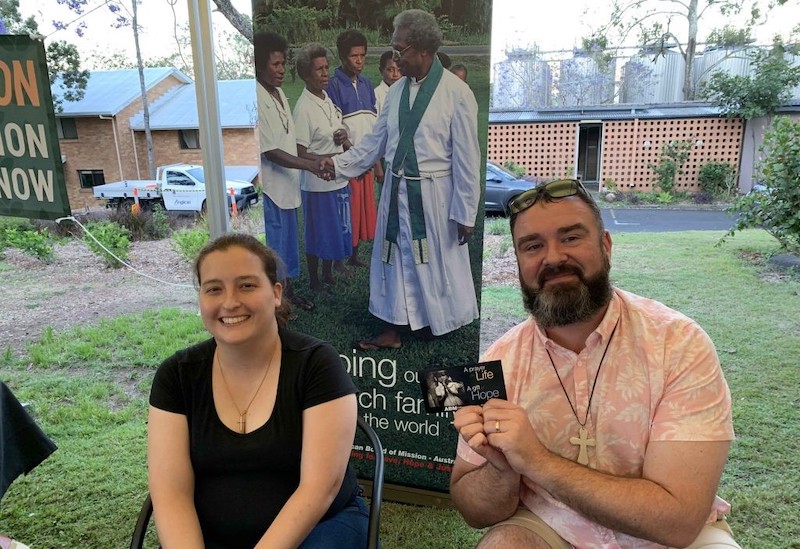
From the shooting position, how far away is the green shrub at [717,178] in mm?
2666

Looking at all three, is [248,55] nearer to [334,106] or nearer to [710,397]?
[334,106]

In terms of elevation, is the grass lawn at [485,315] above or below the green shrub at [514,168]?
below

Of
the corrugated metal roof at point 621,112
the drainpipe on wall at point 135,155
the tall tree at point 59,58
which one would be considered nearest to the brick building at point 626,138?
the corrugated metal roof at point 621,112

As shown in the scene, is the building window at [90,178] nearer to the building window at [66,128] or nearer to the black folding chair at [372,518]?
the building window at [66,128]

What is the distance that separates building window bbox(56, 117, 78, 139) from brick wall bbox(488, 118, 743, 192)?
209cm

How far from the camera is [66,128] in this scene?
2.57 m

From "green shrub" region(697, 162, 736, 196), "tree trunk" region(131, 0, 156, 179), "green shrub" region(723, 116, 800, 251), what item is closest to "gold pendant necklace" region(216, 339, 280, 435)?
"tree trunk" region(131, 0, 156, 179)

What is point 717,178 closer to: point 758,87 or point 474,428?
point 758,87

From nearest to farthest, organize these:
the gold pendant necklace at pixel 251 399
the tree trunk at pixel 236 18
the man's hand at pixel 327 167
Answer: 1. the gold pendant necklace at pixel 251 399
2. the man's hand at pixel 327 167
3. the tree trunk at pixel 236 18

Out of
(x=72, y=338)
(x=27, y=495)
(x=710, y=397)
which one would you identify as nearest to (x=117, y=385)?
(x=72, y=338)

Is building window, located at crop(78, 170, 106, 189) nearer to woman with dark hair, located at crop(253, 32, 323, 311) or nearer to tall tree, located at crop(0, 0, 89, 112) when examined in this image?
tall tree, located at crop(0, 0, 89, 112)

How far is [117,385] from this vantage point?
342 centimetres

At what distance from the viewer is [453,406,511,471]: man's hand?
Answer: 126cm

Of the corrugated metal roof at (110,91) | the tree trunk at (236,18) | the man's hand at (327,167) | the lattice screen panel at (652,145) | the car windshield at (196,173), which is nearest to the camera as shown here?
the man's hand at (327,167)
